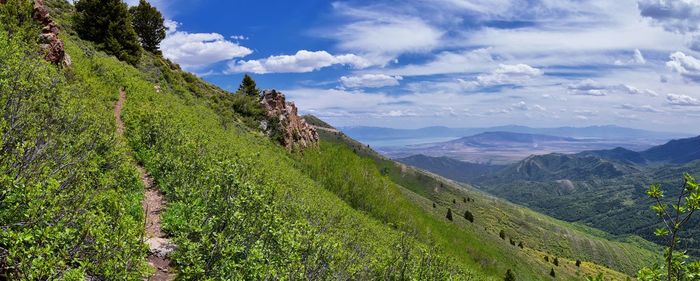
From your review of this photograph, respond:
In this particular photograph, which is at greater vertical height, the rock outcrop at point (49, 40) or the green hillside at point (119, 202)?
the rock outcrop at point (49, 40)

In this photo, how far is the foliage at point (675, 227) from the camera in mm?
7680

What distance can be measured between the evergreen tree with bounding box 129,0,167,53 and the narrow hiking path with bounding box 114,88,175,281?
58.0 metres

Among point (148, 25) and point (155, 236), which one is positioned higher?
point (148, 25)

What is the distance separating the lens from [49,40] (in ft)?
89.6

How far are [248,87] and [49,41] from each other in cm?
4677

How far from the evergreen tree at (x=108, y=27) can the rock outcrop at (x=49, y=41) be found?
2246 cm

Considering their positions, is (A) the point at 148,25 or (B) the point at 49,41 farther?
(A) the point at 148,25

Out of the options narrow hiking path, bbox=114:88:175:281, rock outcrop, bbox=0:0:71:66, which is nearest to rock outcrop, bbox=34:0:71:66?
rock outcrop, bbox=0:0:71:66

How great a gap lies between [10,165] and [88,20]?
52.6m

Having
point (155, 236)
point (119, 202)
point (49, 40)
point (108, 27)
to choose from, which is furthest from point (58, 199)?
point (108, 27)

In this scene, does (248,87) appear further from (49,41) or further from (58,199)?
(58,199)

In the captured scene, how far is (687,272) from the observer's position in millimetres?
8219

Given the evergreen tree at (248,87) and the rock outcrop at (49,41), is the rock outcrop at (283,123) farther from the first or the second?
the rock outcrop at (49,41)

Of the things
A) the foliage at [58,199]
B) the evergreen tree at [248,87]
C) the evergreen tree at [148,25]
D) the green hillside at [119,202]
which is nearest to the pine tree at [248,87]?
the evergreen tree at [248,87]
